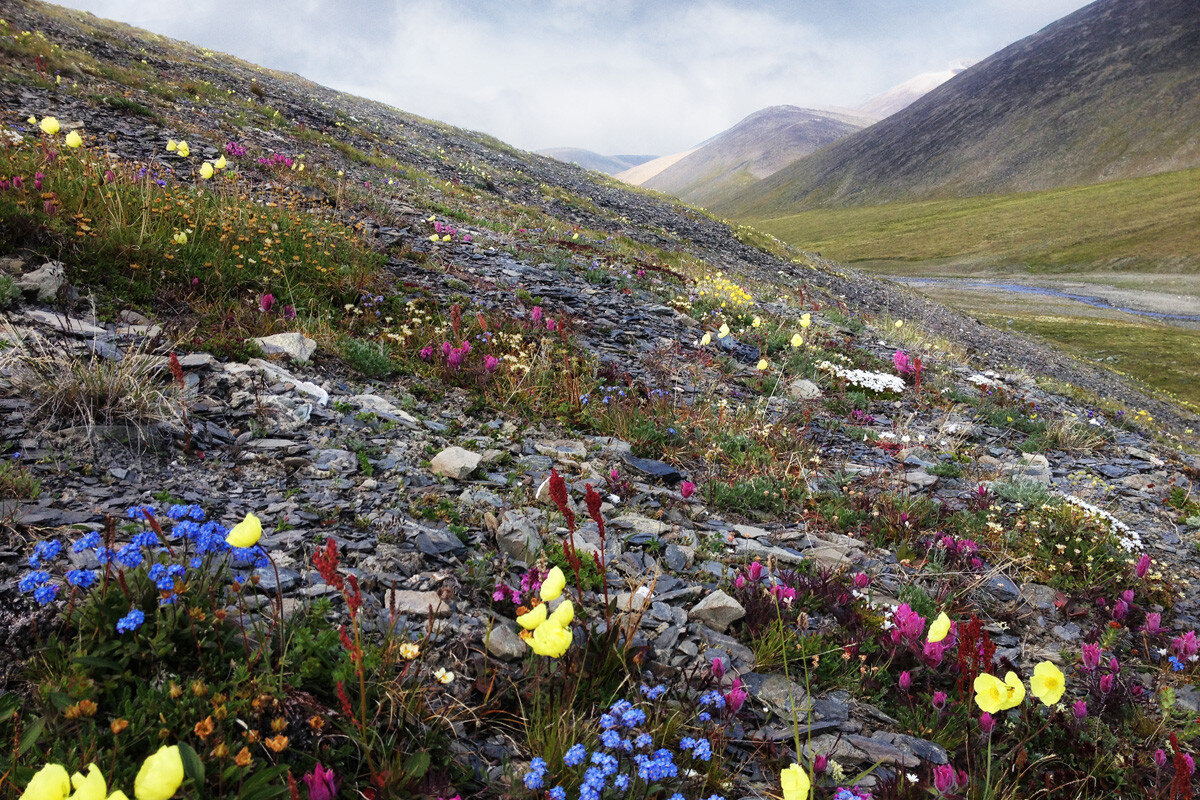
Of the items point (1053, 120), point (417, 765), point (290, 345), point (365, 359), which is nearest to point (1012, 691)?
point (417, 765)

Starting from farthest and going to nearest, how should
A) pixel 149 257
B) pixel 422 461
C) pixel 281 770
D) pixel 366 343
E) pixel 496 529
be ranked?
pixel 366 343 < pixel 149 257 < pixel 422 461 < pixel 496 529 < pixel 281 770

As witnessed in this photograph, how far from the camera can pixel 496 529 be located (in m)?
3.91

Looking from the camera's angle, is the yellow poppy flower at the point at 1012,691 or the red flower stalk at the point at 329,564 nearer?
the red flower stalk at the point at 329,564

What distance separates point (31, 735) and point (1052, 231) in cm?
11744

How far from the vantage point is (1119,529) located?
18.8 feet

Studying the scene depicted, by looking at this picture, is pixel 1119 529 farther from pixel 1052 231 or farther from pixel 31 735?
pixel 1052 231

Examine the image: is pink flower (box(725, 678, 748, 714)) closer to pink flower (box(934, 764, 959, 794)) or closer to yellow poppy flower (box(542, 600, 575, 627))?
pink flower (box(934, 764, 959, 794))

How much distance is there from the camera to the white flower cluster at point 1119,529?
542cm

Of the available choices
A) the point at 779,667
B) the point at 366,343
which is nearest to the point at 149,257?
the point at 366,343

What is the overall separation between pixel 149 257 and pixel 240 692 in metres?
5.33

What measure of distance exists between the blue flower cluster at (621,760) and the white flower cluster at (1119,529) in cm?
531

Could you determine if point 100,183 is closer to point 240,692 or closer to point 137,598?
point 137,598

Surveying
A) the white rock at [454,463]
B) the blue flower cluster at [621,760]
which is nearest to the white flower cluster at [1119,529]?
the blue flower cluster at [621,760]

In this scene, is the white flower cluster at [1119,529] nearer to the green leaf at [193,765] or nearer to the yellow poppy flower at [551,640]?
the yellow poppy flower at [551,640]
